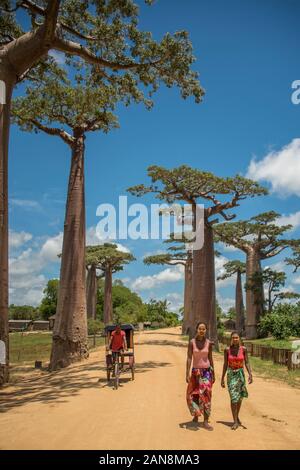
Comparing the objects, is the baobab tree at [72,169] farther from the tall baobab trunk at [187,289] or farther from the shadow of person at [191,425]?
the tall baobab trunk at [187,289]

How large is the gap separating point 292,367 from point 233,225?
19.5 metres

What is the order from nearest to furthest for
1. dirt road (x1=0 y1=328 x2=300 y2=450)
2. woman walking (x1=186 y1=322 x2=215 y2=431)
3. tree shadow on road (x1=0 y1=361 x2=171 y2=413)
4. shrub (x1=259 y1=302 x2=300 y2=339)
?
dirt road (x1=0 y1=328 x2=300 y2=450) < woman walking (x1=186 y1=322 x2=215 y2=431) < tree shadow on road (x1=0 y1=361 x2=171 y2=413) < shrub (x1=259 y1=302 x2=300 y2=339)

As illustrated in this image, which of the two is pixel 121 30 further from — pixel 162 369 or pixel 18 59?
pixel 162 369

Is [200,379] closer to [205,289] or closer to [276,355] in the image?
[276,355]

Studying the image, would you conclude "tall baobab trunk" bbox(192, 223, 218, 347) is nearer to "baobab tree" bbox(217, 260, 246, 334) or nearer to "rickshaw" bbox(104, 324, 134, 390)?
"rickshaw" bbox(104, 324, 134, 390)

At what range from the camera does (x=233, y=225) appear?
3256 centimetres

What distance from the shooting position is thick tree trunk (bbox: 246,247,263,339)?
3198 cm

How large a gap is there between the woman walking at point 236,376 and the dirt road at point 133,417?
252 mm

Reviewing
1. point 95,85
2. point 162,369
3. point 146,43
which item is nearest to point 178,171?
point 95,85

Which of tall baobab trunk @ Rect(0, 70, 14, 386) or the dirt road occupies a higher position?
tall baobab trunk @ Rect(0, 70, 14, 386)

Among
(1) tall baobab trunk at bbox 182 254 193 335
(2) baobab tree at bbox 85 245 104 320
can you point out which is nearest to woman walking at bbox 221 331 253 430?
(1) tall baobab trunk at bbox 182 254 193 335

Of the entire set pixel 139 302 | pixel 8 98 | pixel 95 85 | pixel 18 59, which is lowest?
pixel 139 302

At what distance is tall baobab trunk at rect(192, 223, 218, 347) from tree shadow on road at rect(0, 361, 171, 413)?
789 cm

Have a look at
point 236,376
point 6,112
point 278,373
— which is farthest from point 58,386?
point 278,373
